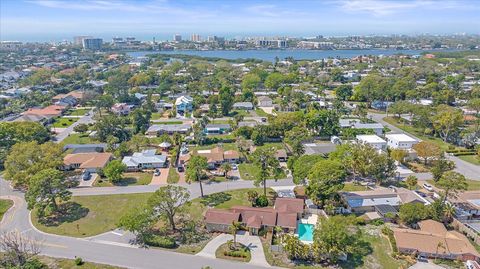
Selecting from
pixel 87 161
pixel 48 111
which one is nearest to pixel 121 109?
pixel 48 111

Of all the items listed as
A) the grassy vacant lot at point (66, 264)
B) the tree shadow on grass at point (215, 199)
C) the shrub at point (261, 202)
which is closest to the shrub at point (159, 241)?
the grassy vacant lot at point (66, 264)

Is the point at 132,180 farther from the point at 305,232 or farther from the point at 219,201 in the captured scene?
the point at 305,232

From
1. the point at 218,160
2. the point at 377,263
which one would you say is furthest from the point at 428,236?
the point at 218,160

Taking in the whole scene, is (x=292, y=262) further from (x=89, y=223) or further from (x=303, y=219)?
(x=89, y=223)

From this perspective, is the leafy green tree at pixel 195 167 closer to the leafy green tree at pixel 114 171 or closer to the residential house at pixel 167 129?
the leafy green tree at pixel 114 171

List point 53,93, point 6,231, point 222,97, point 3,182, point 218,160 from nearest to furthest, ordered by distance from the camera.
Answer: point 6,231 → point 3,182 → point 218,160 → point 222,97 → point 53,93

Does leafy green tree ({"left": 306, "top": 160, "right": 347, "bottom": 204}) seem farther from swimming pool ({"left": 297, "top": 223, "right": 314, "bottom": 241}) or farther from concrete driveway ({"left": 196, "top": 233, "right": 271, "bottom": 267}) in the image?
concrete driveway ({"left": 196, "top": 233, "right": 271, "bottom": 267})
